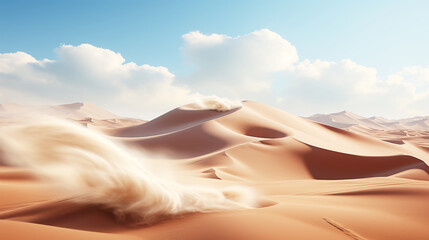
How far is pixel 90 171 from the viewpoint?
2482 millimetres

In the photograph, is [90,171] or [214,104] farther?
[214,104]

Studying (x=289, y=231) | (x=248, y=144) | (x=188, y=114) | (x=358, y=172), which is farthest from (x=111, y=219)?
(x=188, y=114)

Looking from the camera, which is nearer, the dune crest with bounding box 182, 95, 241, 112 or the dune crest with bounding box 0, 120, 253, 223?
the dune crest with bounding box 0, 120, 253, 223

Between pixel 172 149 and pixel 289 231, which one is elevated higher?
pixel 172 149

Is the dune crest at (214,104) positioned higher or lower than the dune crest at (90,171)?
higher

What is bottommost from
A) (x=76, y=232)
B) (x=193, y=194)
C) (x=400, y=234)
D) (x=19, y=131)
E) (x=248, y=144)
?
(x=400, y=234)

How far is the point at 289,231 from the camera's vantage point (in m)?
2.08

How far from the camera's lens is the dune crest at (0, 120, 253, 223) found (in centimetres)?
233

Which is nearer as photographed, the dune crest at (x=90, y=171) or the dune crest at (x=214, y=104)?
the dune crest at (x=90, y=171)

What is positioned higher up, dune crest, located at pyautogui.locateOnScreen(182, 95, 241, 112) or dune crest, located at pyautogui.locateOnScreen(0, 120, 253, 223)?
dune crest, located at pyautogui.locateOnScreen(182, 95, 241, 112)

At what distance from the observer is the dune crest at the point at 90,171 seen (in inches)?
91.6

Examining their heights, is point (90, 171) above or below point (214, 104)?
below

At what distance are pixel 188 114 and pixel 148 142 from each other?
24.4ft

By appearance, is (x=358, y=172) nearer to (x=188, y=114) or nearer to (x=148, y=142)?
(x=148, y=142)
